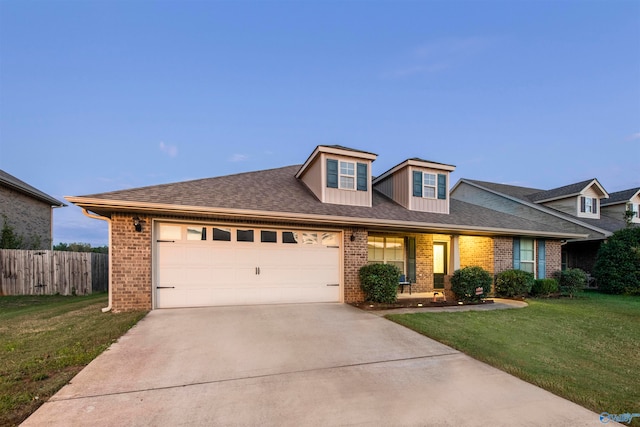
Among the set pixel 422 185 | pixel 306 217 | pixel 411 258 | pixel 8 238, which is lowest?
pixel 411 258

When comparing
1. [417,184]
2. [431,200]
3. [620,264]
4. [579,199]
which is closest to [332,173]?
[417,184]

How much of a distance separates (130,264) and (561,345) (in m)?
9.19

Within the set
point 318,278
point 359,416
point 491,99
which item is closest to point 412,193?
point 318,278

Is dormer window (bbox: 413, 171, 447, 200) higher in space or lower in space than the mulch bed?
higher

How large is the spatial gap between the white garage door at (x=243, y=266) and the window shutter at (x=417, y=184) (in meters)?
4.19

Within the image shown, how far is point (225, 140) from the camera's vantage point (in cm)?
5769

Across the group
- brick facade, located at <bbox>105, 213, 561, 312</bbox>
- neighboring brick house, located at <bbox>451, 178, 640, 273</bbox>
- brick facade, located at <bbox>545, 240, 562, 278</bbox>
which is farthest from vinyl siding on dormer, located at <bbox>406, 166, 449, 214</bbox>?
neighboring brick house, located at <bbox>451, 178, 640, 273</bbox>

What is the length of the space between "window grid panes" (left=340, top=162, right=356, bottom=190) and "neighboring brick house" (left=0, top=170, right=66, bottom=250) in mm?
14442

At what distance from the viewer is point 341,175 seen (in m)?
10.4

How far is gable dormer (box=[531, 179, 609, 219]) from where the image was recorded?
16.9 meters

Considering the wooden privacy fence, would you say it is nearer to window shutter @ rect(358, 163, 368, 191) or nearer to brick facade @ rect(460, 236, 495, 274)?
window shutter @ rect(358, 163, 368, 191)

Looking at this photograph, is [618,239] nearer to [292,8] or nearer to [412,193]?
[412,193]

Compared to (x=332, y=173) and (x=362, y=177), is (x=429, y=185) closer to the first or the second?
(x=362, y=177)

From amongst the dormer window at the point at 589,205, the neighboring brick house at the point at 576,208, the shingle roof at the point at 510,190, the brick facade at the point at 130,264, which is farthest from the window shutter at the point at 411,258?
the dormer window at the point at 589,205
